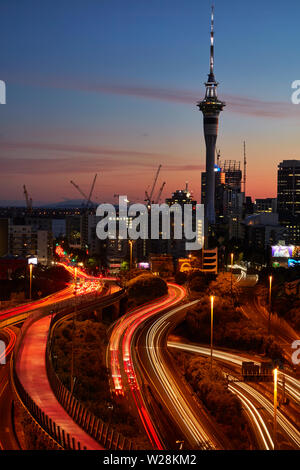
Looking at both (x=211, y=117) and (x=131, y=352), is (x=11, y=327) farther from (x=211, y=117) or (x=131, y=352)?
(x=211, y=117)

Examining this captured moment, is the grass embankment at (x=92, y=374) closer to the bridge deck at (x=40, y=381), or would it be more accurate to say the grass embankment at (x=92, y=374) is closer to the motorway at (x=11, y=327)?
the bridge deck at (x=40, y=381)

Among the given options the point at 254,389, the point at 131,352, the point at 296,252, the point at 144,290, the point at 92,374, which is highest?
the point at 296,252

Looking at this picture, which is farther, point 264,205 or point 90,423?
point 264,205

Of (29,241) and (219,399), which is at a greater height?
(29,241)

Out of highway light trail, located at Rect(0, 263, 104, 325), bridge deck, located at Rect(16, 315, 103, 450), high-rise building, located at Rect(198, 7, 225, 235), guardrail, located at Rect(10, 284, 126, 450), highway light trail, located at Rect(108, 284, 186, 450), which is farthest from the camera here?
high-rise building, located at Rect(198, 7, 225, 235)

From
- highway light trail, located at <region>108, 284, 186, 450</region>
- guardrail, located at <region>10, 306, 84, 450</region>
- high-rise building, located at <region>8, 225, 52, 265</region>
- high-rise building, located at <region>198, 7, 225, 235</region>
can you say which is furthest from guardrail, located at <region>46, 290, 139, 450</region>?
high-rise building, located at <region>198, 7, 225, 235</region>

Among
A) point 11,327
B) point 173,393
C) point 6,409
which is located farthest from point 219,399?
point 11,327

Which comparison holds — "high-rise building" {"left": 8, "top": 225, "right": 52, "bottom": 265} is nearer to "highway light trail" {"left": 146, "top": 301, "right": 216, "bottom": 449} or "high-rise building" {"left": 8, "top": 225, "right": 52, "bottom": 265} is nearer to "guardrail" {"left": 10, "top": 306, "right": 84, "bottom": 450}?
"highway light trail" {"left": 146, "top": 301, "right": 216, "bottom": 449}

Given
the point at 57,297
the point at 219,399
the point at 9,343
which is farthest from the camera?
the point at 57,297
